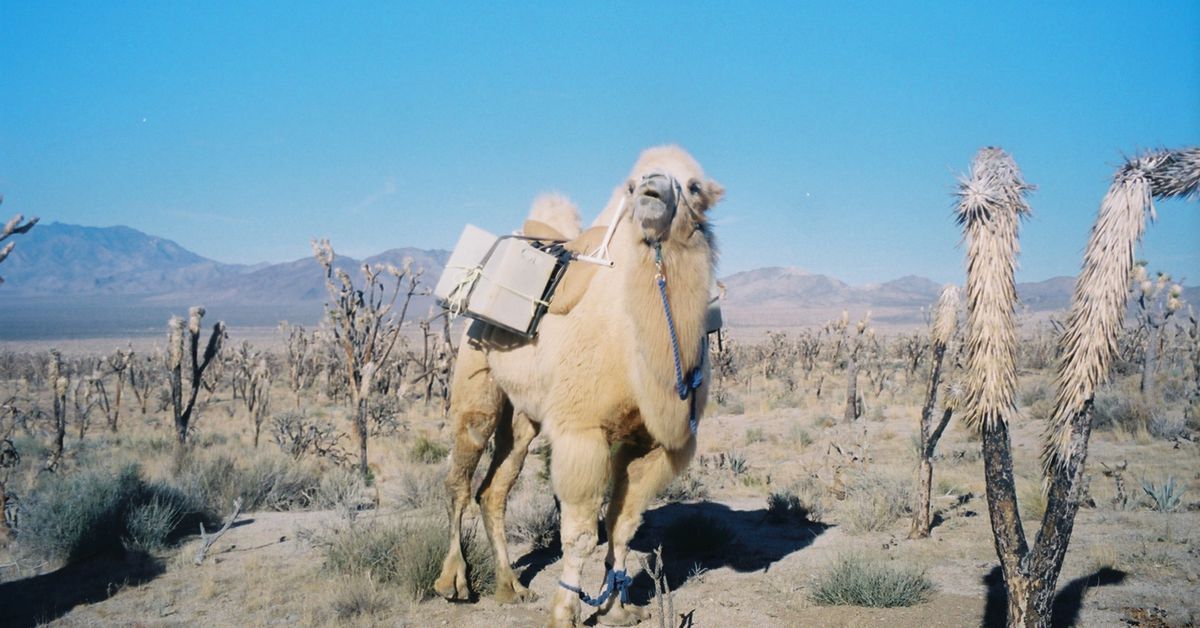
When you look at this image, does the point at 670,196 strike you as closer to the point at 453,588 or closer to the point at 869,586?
the point at 869,586

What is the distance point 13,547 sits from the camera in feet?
24.4

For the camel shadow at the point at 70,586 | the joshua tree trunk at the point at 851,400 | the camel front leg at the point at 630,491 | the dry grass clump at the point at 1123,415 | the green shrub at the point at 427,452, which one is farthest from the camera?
the joshua tree trunk at the point at 851,400

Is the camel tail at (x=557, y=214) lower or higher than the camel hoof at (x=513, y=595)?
higher

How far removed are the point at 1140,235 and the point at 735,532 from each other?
551 cm

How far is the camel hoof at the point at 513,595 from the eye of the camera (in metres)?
6.19

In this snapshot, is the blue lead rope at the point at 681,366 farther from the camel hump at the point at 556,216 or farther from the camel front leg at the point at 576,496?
the camel hump at the point at 556,216

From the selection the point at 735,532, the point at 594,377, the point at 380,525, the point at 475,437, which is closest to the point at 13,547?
the point at 380,525

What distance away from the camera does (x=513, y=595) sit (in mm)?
6219

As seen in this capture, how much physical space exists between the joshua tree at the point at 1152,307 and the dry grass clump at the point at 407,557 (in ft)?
57.2

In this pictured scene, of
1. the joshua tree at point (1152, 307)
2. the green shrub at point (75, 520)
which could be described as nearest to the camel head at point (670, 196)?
the green shrub at point (75, 520)

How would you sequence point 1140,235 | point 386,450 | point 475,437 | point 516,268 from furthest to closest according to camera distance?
point 386,450
point 475,437
point 516,268
point 1140,235

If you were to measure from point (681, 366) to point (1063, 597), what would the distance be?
3.71 meters

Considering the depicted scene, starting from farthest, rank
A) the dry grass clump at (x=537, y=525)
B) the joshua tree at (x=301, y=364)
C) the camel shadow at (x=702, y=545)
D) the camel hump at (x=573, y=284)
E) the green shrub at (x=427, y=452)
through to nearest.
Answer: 1. the joshua tree at (x=301, y=364)
2. the green shrub at (x=427, y=452)
3. the dry grass clump at (x=537, y=525)
4. the camel shadow at (x=702, y=545)
5. the camel hump at (x=573, y=284)

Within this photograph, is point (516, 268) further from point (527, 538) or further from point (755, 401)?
point (755, 401)
